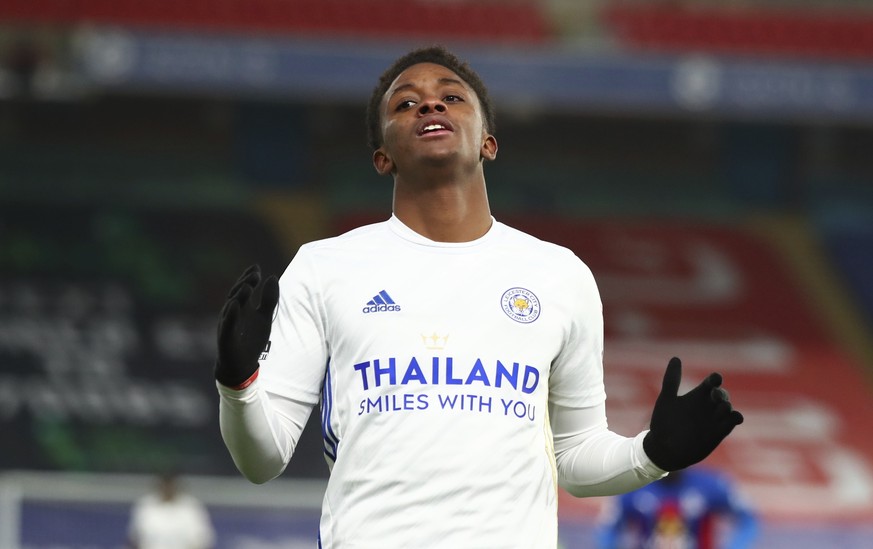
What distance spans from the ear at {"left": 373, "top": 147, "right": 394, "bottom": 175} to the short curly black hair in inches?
1.4

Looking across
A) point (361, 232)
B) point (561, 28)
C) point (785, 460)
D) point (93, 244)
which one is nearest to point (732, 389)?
point (785, 460)

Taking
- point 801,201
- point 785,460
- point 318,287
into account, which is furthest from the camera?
point 801,201

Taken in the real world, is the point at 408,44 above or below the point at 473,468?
above

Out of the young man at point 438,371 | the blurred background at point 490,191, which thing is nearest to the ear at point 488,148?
the young man at point 438,371

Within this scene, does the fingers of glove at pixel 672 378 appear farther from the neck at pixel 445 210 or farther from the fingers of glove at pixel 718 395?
the neck at pixel 445 210

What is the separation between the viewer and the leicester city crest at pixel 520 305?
2900 millimetres

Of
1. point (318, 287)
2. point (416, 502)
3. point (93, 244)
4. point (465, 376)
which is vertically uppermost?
point (93, 244)

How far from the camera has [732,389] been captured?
16.5 metres

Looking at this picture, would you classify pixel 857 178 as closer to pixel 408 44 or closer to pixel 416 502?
pixel 408 44

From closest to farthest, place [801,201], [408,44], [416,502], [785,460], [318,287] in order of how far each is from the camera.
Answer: [416,502]
[318,287]
[785,460]
[408,44]
[801,201]

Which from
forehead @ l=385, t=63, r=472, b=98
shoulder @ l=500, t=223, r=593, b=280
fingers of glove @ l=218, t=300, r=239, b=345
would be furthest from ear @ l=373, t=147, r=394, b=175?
fingers of glove @ l=218, t=300, r=239, b=345

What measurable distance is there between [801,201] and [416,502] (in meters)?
17.0

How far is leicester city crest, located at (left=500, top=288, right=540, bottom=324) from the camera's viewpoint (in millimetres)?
2900

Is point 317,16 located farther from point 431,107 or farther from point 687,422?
point 687,422
